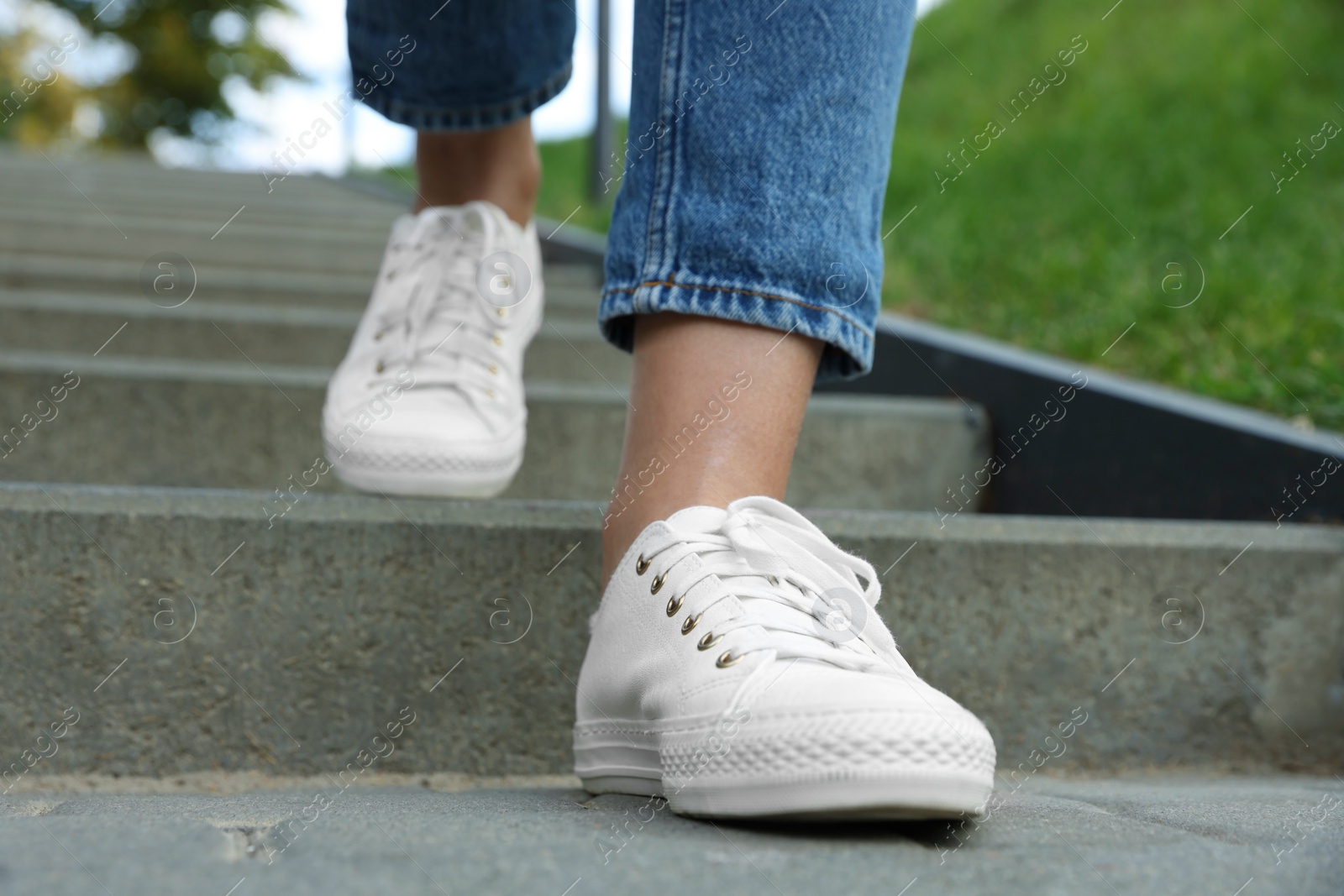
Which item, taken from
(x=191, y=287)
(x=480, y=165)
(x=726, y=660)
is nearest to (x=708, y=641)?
(x=726, y=660)

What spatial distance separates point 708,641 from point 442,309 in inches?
21.5

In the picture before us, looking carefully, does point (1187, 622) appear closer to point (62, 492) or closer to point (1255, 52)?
point (62, 492)

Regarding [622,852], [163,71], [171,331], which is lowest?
[163,71]

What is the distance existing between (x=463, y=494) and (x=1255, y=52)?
11.8 ft

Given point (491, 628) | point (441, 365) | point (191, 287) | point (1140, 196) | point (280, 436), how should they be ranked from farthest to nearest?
point (1140, 196) → point (191, 287) → point (280, 436) → point (441, 365) → point (491, 628)

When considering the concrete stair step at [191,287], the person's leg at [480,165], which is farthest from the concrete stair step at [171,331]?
the person's leg at [480,165]

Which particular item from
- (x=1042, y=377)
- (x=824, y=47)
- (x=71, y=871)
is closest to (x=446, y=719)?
(x=71, y=871)

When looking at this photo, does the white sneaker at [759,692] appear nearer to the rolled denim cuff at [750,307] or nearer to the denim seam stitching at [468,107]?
the rolled denim cuff at [750,307]

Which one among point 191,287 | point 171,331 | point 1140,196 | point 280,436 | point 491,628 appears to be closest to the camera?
point 491,628

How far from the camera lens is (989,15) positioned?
17.1ft

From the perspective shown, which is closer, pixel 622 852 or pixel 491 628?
pixel 622 852

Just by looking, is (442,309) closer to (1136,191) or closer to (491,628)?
(491,628)

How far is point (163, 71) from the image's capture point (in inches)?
690

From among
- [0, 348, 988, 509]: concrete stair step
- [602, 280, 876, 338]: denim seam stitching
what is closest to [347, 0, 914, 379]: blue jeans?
[602, 280, 876, 338]: denim seam stitching
